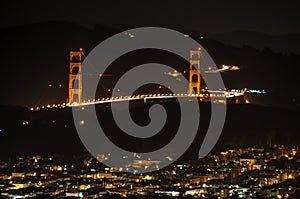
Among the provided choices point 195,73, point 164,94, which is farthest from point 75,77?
point 195,73

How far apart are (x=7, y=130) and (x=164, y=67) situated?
7.13 m

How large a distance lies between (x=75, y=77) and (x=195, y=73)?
3197mm

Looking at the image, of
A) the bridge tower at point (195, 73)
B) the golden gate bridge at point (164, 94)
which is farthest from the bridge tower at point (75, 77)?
the bridge tower at point (195, 73)

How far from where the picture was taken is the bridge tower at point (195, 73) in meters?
18.9

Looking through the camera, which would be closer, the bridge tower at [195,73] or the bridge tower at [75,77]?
the bridge tower at [75,77]

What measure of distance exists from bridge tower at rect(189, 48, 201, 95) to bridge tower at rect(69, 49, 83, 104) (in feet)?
8.23

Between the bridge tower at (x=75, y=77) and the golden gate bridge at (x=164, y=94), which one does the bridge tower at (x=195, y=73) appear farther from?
the bridge tower at (x=75, y=77)

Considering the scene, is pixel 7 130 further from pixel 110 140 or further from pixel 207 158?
pixel 207 158

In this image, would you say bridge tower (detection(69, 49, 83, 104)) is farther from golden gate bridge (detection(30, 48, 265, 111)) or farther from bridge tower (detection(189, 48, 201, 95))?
bridge tower (detection(189, 48, 201, 95))

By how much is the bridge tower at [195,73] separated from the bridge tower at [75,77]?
251cm

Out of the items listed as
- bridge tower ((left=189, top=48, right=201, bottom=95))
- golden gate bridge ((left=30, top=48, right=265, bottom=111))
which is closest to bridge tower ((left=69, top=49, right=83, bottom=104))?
golden gate bridge ((left=30, top=48, right=265, bottom=111))

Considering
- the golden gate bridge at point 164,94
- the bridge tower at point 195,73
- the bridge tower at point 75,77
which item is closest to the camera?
the golden gate bridge at point 164,94

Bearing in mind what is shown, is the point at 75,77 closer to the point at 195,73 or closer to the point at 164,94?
the point at 164,94

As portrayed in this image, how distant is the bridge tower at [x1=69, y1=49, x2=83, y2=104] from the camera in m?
17.3
